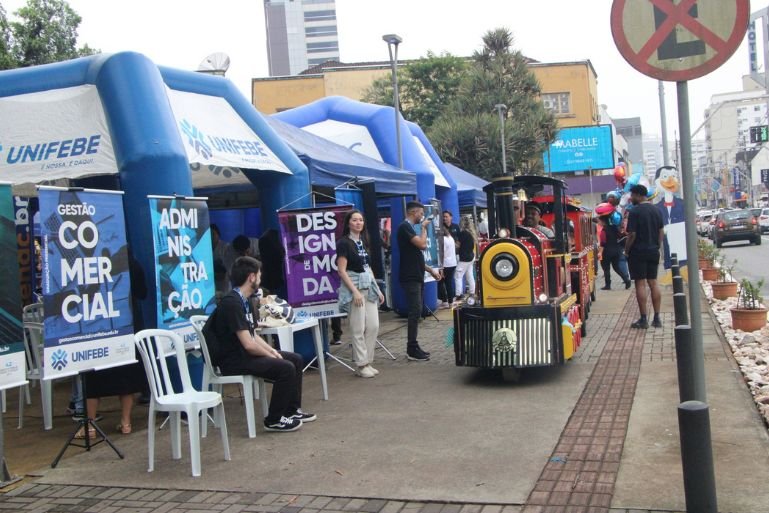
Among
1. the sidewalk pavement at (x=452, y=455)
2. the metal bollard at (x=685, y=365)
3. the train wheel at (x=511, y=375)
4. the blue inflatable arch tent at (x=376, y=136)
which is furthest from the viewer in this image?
the blue inflatable arch tent at (x=376, y=136)

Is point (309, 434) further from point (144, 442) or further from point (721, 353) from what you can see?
point (721, 353)

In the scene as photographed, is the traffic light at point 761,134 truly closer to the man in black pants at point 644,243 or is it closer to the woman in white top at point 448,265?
the woman in white top at point 448,265

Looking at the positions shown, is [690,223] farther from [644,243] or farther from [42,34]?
[42,34]

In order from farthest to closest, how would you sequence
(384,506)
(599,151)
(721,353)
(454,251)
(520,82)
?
(599,151)
(520,82)
(454,251)
(721,353)
(384,506)

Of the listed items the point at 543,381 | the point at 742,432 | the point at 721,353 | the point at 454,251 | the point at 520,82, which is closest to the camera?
the point at 742,432

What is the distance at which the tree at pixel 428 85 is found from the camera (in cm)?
4116

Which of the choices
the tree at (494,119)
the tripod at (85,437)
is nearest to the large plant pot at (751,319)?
the tripod at (85,437)

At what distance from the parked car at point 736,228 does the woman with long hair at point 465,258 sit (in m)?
20.6

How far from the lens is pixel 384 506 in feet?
14.6

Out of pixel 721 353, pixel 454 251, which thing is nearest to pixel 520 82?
pixel 454 251

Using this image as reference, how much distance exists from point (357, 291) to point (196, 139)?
238 cm

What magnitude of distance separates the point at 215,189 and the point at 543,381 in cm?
659

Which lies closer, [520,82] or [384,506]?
[384,506]

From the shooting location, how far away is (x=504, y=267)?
773 cm
